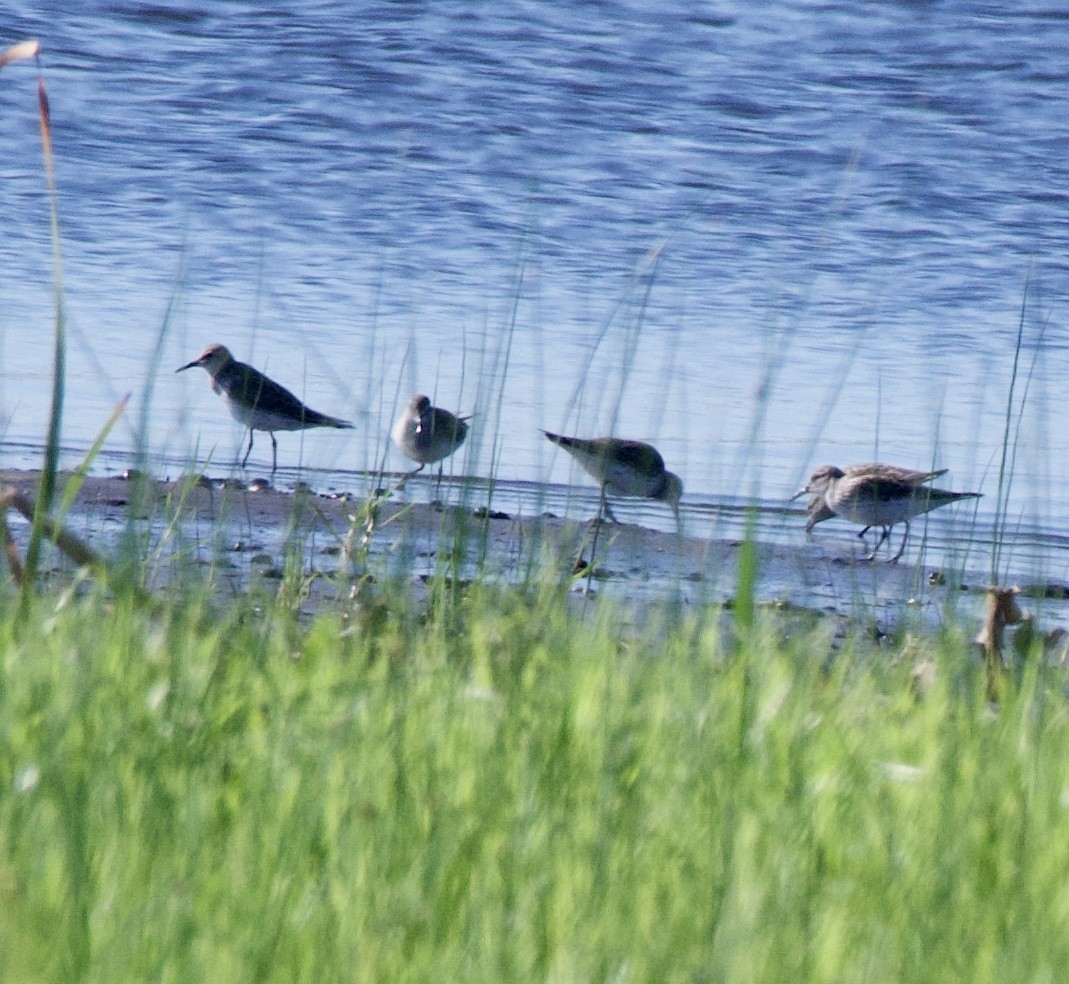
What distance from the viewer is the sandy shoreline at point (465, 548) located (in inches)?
121

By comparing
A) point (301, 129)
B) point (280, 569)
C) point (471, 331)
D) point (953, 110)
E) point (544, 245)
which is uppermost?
point (953, 110)

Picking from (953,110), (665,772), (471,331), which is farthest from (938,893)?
(953,110)

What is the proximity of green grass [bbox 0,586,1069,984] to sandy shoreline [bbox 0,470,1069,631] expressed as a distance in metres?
0.37

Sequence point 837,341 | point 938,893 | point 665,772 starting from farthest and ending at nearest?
point 837,341 < point 665,772 < point 938,893

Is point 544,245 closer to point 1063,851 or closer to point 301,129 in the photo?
point 301,129

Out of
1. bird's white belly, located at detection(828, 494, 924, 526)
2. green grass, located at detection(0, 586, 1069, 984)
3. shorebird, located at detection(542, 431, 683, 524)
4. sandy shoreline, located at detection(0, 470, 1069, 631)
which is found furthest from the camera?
bird's white belly, located at detection(828, 494, 924, 526)

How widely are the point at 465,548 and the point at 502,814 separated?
118cm

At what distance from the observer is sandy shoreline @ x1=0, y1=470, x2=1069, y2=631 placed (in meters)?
3.07

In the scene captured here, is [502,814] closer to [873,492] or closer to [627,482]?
[627,482]

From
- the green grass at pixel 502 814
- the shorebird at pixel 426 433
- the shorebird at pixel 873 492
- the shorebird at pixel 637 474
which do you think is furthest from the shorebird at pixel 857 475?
the green grass at pixel 502 814

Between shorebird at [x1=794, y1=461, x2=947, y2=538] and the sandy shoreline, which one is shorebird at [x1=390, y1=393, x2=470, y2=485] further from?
shorebird at [x1=794, y1=461, x2=947, y2=538]

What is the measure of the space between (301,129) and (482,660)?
742 centimetres

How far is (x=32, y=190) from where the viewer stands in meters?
8.92

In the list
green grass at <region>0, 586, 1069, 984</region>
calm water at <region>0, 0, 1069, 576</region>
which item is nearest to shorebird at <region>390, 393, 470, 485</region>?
calm water at <region>0, 0, 1069, 576</region>
